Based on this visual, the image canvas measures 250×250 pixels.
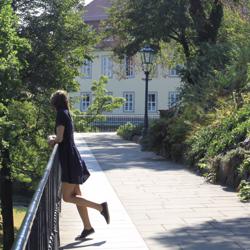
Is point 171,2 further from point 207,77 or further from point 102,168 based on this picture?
point 102,168

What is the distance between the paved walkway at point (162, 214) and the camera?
684 centimetres

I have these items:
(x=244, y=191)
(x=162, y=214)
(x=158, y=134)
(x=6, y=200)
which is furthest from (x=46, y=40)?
(x=162, y=214)

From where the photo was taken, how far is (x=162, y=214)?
8.53m

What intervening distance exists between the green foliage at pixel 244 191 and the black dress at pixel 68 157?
3.50 m

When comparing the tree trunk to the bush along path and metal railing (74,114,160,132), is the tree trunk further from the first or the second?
metal railing (74,114,160,132)

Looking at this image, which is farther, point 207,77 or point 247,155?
point 207,77

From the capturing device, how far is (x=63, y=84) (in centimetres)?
2231

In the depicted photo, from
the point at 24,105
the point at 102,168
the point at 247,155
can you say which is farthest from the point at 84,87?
the point at 247,155

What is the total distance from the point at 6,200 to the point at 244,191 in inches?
461

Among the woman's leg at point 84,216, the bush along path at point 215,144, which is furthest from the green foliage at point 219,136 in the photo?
the woman's leg at point 84,216

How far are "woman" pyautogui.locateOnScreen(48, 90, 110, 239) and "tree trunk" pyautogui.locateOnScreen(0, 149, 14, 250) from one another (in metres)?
10.8

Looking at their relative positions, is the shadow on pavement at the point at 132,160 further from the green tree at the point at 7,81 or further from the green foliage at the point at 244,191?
the green foliage at the point at 244,191

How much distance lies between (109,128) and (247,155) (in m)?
40.4

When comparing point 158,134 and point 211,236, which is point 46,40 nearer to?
point 158,134
